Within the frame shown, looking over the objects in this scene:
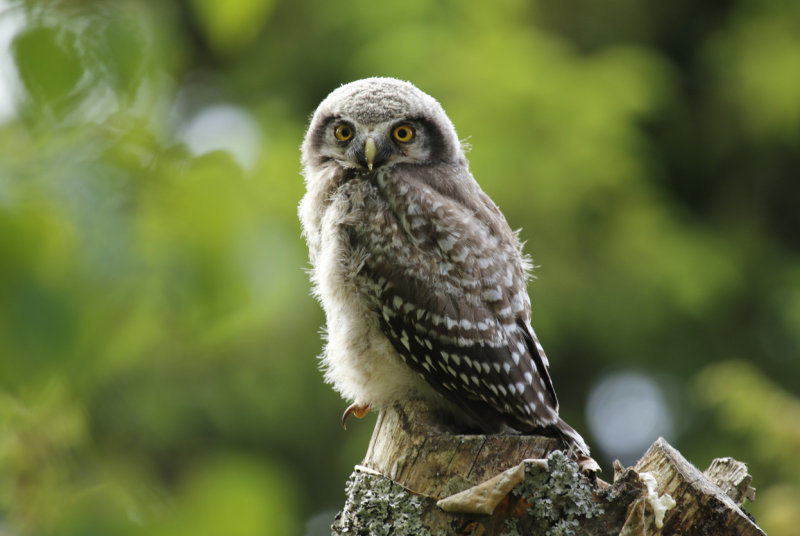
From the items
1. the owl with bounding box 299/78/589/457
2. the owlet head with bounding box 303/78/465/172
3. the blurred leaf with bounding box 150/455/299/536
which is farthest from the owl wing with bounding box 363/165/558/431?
the blurred leaf with bounding box 150/455/299/536

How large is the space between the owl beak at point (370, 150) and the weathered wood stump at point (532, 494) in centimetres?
134

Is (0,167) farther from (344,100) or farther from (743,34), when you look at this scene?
(743,34)

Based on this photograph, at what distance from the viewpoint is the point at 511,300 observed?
3307mm

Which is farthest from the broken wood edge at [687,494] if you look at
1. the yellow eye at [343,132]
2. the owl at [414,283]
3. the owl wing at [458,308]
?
the yellow eye at [343,132]

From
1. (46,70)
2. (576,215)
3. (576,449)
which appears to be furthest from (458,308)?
(576,215)

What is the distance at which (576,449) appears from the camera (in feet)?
8.64

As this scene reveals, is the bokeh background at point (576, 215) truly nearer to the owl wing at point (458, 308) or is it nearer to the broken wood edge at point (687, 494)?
the owl wing at point (458, 308)

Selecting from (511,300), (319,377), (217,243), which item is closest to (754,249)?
(319,377)

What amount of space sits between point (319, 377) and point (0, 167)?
5.79 metres

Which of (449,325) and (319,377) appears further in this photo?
(319,377)

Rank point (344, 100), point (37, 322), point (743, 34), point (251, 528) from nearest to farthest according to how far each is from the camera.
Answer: point (37, 322)
point (251, 528)
point (344, 100)
point (743, 34)

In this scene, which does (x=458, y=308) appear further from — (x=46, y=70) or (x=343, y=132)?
(x=46, y=70)

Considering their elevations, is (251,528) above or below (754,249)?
below

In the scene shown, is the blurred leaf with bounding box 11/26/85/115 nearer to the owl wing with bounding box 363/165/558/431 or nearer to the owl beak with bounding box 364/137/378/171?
the owl wing with bounding box 363/165/558/431
